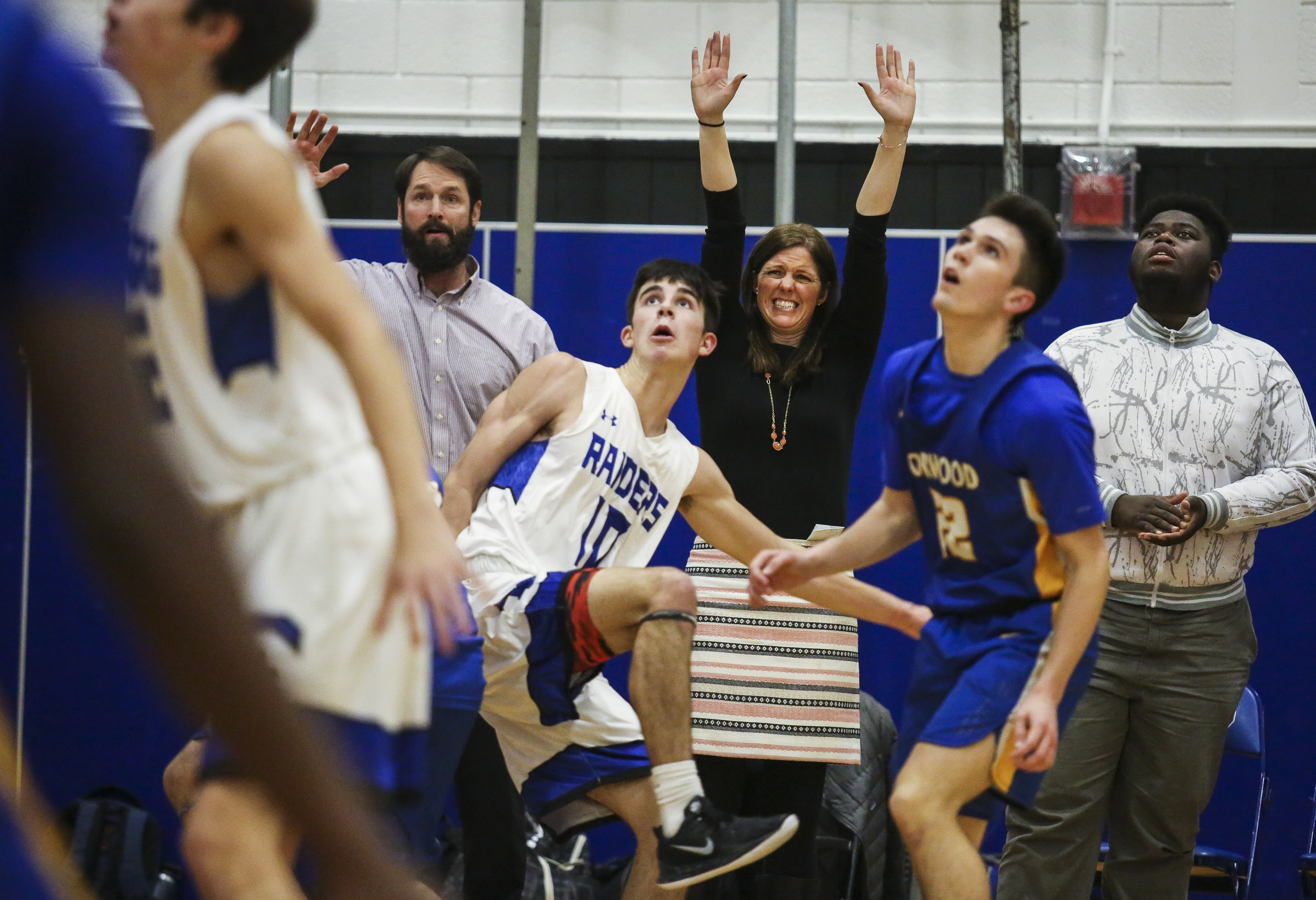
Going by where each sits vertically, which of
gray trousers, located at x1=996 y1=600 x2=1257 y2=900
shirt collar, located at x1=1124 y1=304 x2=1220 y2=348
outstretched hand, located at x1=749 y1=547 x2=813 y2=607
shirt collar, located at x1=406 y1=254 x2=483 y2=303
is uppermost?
shirt collar, located at x1=406 y1=254 x2=483 y2=303

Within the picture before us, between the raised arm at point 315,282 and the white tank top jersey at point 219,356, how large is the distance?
0.07 ft

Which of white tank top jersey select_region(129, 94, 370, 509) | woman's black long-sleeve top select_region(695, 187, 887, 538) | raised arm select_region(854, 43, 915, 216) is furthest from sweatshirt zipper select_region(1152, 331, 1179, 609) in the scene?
white tank top jersey select_region(129, 94, 370, 509)

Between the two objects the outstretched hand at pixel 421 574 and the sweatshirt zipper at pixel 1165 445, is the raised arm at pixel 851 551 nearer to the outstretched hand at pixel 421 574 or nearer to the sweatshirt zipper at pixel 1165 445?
the sweatshirt zipper at pixel 1165 445

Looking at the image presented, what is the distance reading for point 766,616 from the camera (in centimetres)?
368

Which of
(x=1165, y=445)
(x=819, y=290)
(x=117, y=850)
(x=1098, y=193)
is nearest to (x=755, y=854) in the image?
(x=819, y=290)

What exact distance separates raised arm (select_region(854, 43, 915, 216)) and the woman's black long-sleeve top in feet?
0.15

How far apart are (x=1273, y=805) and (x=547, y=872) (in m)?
2.67

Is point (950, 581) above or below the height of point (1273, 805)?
above

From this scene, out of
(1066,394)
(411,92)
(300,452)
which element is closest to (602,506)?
(1066,394)

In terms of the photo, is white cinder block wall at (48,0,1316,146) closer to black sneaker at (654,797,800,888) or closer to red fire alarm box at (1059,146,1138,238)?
red fire alarm box at (1059,146,1138,238)

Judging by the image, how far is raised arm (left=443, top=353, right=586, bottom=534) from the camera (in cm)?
326

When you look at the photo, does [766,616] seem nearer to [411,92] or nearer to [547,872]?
[547,872]

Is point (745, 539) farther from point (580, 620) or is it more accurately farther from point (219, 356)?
point (219, 356)

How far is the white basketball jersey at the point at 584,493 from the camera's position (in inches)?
128
